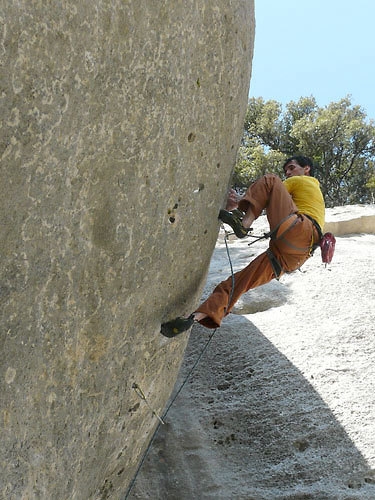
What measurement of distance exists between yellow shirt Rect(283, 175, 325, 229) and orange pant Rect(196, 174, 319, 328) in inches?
9.5

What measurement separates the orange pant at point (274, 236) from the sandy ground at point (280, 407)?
6.39 feet

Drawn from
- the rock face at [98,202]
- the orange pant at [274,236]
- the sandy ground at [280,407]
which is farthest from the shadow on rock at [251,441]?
the rock face at [98,202]

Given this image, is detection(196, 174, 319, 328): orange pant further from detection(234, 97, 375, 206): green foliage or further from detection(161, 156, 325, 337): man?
detection(234, 97, 375, 206): green foliage

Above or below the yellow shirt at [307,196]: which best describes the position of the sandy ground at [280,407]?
below

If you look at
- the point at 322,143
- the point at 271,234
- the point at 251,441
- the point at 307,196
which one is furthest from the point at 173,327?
the point at 322,143

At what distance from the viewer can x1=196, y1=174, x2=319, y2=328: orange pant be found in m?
5.08

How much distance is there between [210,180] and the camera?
438cm

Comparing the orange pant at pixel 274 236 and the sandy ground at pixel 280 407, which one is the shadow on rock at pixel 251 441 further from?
the orange pant at pixel 274 236

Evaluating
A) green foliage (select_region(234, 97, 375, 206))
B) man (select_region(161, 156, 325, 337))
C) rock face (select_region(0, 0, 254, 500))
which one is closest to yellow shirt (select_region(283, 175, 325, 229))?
man (select_region(161, 156, 325, 337))

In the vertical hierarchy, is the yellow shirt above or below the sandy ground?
above

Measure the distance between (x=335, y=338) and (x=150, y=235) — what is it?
14.4 feet

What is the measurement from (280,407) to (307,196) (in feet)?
8.01

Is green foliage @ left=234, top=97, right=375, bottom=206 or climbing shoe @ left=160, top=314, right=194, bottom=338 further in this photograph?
green foliage @ left=234, top=97, right=375, bottom=206

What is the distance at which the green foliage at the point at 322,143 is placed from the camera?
76.0 feet
